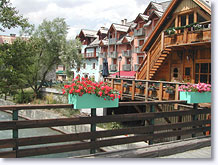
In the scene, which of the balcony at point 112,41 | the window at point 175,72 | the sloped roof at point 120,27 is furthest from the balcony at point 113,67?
the window at point 175,72

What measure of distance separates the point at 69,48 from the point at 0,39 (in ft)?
59.8

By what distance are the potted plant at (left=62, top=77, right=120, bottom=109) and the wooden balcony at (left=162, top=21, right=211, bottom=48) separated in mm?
9085

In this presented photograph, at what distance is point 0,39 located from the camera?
10453mm

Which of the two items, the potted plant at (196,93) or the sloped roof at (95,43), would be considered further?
the sloped roof at (95,43)

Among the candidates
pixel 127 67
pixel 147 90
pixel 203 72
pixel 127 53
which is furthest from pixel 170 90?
pixel 127 53

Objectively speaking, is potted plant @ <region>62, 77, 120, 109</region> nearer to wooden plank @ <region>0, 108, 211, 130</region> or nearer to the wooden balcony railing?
wooden plank @ <region>0, 108, 211, 130</region>

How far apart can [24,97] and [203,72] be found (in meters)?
19.1

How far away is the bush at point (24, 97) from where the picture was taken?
2488 centimetres

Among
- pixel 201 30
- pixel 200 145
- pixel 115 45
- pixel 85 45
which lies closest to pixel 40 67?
pixel 115 45

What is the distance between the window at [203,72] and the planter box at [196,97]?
7.92 metres

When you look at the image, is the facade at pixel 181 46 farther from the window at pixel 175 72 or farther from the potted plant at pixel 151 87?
the potted plant at pixel 151 87

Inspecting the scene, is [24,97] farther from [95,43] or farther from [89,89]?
[89,89]

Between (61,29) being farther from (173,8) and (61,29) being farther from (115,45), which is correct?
(173,8)

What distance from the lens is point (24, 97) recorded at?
25.5 meters
